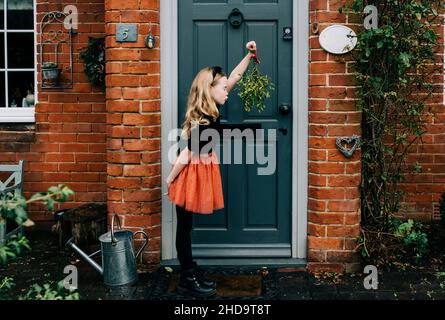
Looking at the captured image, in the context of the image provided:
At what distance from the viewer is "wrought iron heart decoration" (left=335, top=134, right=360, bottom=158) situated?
5199 mm

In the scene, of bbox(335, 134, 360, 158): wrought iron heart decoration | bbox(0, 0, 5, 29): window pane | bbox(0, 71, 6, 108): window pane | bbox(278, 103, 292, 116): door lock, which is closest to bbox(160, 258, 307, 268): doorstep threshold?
bbox(335, 134, 360, 158): wrought iron heart decoration

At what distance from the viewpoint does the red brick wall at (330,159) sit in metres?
5.18

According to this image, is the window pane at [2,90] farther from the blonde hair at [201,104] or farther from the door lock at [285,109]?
the door lock at [285,109]

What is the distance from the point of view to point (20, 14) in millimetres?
6621

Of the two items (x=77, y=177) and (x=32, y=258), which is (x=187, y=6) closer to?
(x=77, y=177)

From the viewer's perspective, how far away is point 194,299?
473cm

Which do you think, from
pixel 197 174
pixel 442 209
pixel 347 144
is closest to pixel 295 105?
pixel 347 144

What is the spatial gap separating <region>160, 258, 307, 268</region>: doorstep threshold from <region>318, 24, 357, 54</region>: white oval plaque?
184 cm

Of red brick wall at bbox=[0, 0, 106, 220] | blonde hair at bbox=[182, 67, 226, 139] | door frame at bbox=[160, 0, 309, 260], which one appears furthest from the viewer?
red brick wall at bbox=[0, 0, 106, 220]

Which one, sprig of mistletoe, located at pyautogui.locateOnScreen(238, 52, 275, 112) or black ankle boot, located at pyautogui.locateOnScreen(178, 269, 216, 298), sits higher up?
sprig of mistletoe, located at pyautogui.locateOnScreen(238, 52, 275, 112)

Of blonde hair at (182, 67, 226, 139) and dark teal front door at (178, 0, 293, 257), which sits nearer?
blonde hair at (182, 67, 226, 139)

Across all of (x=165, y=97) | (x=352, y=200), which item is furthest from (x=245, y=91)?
(x=352, y=200)

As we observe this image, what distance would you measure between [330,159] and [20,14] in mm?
3673

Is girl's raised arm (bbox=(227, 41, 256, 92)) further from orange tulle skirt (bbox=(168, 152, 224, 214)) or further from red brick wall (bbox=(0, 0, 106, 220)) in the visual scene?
red brick wall (bbox=(0, 0, 106, 220))
